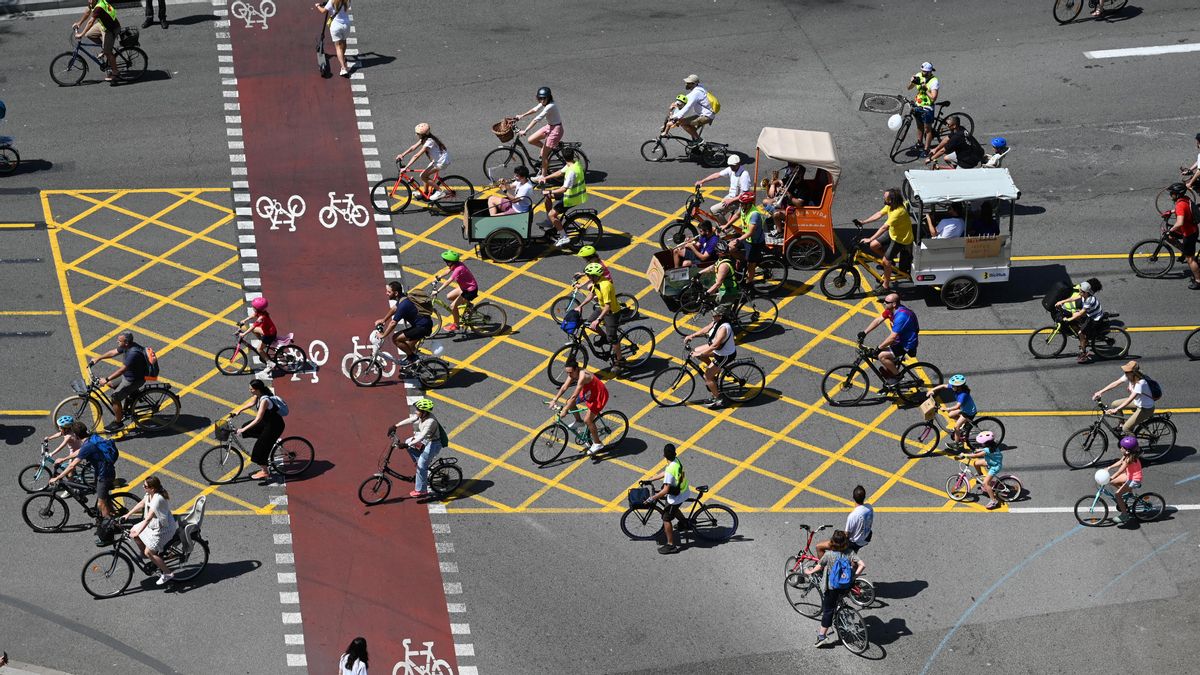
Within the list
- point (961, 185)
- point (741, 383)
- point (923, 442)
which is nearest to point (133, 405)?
point (741, 383)

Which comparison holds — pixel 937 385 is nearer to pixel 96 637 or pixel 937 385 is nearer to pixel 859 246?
pixel 859 246

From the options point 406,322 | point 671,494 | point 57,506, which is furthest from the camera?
point 406,322

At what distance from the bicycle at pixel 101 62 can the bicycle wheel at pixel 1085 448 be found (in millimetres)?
23372

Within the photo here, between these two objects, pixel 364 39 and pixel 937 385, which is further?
pixel 364 39

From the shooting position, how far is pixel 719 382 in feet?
96.9

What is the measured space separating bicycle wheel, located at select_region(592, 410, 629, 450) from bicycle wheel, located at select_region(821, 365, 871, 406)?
3941mm

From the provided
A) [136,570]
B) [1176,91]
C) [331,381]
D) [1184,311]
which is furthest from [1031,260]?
[136,570]

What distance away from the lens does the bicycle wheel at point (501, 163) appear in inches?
1389

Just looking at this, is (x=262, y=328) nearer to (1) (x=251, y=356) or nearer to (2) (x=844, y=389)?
(1) (x=251, y=356)

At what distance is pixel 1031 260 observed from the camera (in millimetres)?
33250

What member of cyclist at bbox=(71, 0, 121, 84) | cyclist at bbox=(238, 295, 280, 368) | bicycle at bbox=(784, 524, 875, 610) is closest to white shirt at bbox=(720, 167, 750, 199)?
bicycle at bbox=(784, 524, 875, 610)

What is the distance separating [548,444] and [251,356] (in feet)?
20.3

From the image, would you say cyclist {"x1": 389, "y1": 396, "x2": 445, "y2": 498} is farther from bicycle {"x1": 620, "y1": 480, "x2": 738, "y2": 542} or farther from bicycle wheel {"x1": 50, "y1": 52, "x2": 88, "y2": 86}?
bicycle wheel {"x1": 50, "y1": 52, "x2": 88, "y2": 86}

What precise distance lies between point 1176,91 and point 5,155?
1087 inches
